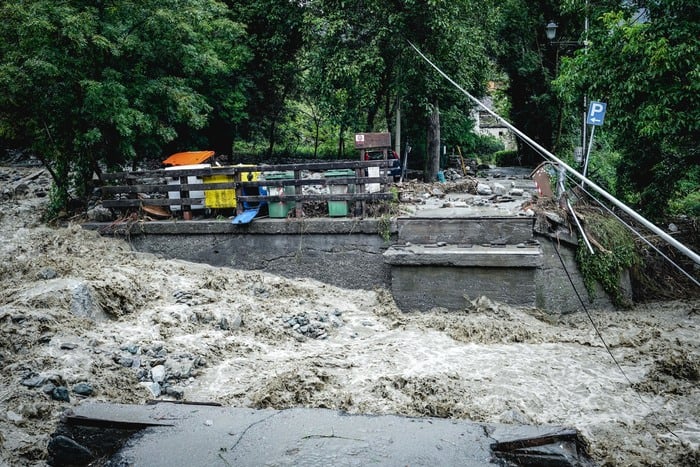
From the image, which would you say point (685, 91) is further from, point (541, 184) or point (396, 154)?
point (396, 154)

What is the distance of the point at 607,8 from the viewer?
39.4ft

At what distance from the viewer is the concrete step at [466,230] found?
9094mm

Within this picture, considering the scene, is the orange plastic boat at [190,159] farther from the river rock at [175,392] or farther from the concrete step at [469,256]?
the river rock at [175,392]

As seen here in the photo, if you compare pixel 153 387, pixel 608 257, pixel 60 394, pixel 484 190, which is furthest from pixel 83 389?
pixel 484 190

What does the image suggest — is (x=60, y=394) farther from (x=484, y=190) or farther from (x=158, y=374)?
(x=484, y=190)

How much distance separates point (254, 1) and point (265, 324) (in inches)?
580

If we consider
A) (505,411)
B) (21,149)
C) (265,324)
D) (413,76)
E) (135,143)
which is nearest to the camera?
(505,411)

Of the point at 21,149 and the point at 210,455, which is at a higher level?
the point at 21,149

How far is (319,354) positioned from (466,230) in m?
3.54

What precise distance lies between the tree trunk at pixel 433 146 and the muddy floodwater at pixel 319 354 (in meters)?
8.48

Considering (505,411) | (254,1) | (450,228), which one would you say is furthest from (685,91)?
(254,1)

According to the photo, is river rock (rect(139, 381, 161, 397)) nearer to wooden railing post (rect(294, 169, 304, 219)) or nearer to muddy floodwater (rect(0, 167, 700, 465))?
muddy floodwater (rect(0, 167, 700, 465))

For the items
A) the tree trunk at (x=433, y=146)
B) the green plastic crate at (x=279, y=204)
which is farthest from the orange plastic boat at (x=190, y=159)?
the tree trunk at (x=433, y=146)

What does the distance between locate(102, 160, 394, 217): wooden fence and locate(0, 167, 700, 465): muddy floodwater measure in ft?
4.66
